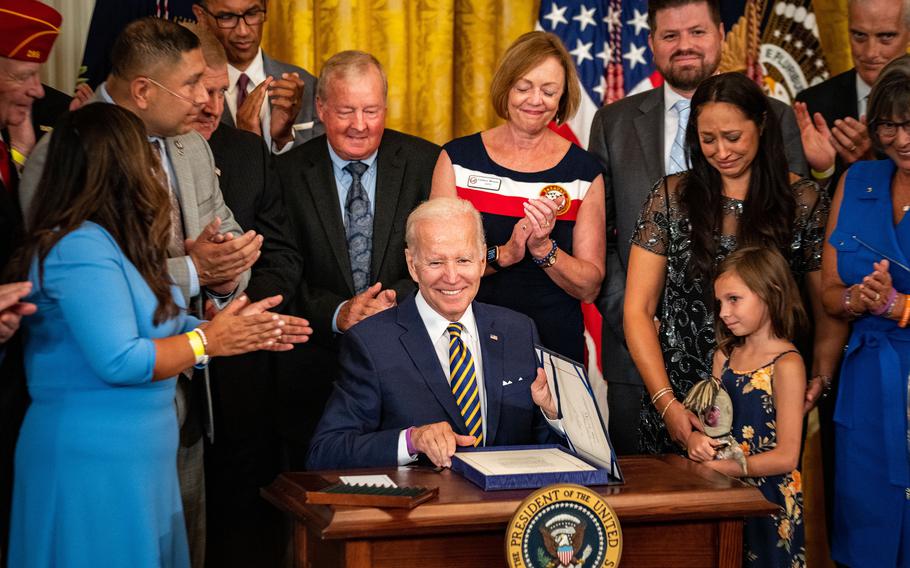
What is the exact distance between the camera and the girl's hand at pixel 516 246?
362 centimetres

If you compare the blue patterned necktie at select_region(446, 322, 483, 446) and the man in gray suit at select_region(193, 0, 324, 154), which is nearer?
the blue patterned necktie at select_region(446, 322, 483, 446)

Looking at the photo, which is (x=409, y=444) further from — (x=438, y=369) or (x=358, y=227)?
(x=358, y=227)

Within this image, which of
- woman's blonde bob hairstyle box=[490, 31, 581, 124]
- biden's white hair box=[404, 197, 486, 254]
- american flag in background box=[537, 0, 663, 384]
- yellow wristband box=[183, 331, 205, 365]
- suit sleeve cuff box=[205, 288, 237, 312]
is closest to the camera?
yellow wristband box=[183, 331, 205, 365]

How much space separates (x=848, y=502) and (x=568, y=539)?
4.52ft

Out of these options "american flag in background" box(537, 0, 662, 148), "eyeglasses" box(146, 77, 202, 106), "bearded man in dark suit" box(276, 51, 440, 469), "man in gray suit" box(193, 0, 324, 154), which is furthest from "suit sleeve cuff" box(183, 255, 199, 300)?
"american flag in background" box(537, 0, 662, 148)

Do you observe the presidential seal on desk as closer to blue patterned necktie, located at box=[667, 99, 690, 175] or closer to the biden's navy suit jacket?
the biden's navy suit jacket

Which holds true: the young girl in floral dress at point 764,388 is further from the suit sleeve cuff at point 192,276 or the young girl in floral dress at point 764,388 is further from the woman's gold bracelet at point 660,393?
the suit sleeve cuff at point 192,276

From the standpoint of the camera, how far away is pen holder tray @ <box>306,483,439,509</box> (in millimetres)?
2336

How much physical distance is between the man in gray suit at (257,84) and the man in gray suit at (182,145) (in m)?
0.85

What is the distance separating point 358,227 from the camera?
13.2ft

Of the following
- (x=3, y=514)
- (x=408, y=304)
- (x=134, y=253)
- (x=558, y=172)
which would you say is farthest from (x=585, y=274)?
(x=3, y=514)

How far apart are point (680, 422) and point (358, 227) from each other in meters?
1.39

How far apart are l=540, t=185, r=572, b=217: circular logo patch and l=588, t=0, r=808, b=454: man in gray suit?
243 mm

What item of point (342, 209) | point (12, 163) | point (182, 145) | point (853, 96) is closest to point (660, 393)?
point (342, 209)
